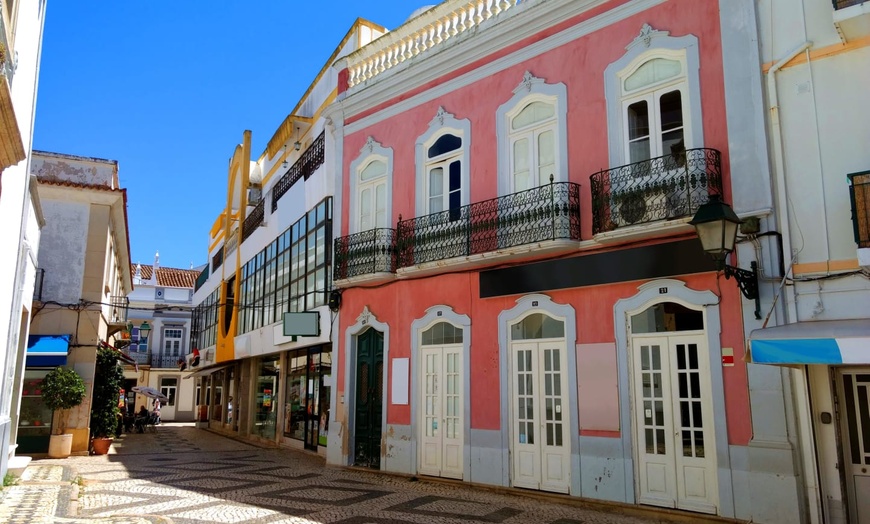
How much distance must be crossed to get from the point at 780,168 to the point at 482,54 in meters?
5.67

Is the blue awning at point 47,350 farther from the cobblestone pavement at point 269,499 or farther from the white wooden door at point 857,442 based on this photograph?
the white wooden door at point 857,442

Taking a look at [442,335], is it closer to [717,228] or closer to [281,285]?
[717,228]

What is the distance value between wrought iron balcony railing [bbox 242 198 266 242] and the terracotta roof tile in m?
24.3

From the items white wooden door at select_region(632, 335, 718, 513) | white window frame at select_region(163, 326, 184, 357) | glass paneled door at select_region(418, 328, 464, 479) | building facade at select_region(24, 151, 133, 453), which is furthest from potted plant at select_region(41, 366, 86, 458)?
Result: white window frame at select_region(163, 326, 184, 357)

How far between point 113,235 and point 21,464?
9531mm

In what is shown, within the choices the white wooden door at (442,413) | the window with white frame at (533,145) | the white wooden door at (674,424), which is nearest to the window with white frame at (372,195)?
the white wooden door at (442,413)

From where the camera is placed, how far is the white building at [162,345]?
1670 inches

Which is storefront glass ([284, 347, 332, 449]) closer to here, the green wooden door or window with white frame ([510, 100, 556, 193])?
the green wooden door

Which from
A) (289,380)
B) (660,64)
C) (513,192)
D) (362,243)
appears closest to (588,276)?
(513,192)

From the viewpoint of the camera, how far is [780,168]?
818cm

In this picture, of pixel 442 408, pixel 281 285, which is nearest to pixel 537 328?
pixel 442 408

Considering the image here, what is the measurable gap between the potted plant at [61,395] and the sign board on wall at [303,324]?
5.22 m

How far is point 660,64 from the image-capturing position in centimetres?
959

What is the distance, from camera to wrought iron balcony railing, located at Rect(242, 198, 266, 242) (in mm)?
23141
